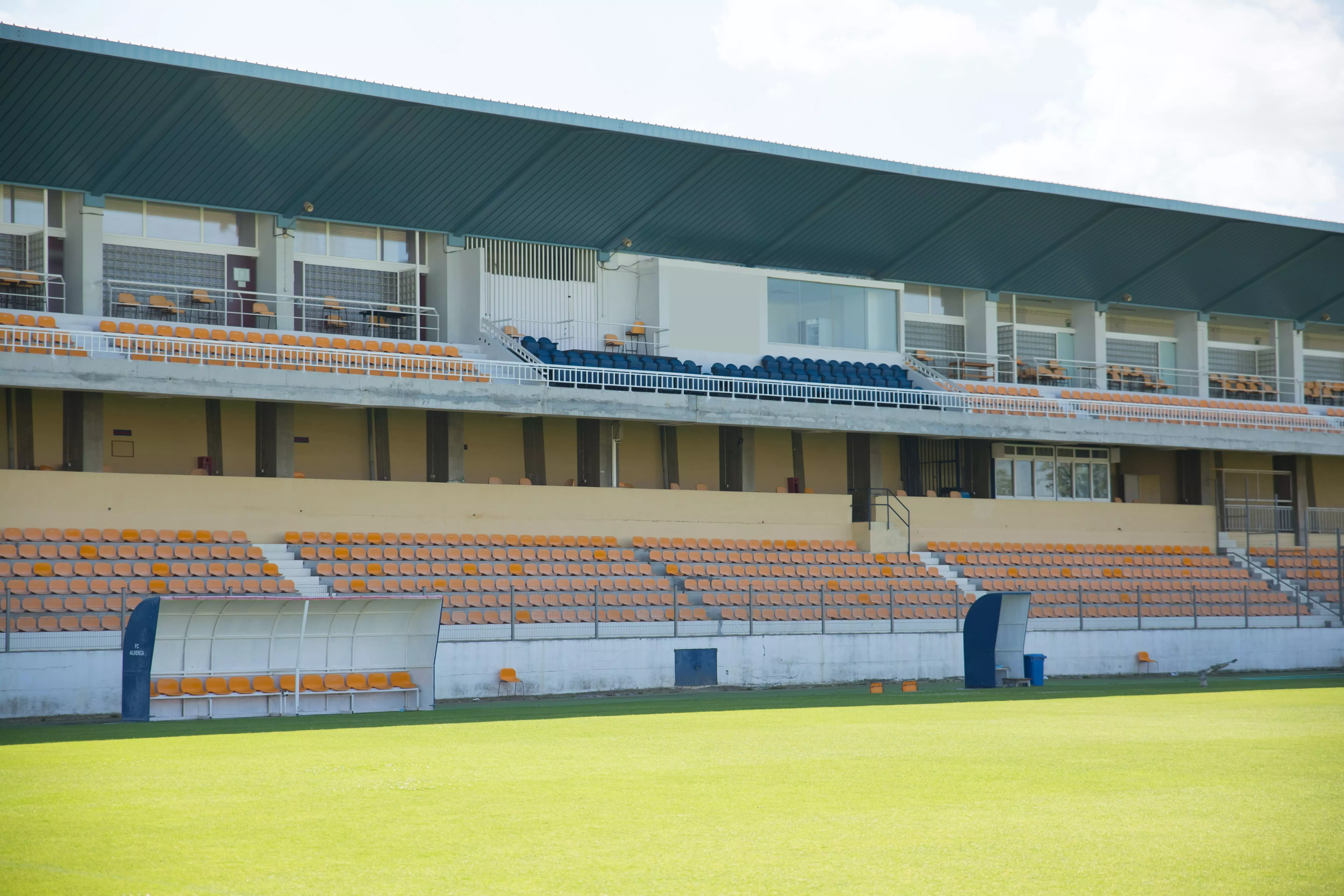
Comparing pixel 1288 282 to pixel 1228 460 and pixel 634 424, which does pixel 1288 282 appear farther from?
pixel 634 424

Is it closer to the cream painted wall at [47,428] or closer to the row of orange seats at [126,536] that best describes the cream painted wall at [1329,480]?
the row of orange seats at [126,536]

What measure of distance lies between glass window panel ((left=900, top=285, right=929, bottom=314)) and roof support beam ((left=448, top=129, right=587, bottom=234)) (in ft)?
44.8

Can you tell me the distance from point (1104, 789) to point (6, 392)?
80.8 ft

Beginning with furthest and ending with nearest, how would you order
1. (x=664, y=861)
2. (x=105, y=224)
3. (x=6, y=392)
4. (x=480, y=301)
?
(x=480, y=301)
(x=105, y=224)
(x=6, y=392)
(x=664, y=861)

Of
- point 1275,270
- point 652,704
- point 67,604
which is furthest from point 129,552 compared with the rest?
point 1275,270

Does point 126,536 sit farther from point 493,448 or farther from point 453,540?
point 493,448

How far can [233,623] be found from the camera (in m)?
19.9

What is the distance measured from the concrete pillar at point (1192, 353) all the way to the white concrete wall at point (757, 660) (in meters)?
13.7

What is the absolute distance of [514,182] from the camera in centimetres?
3294

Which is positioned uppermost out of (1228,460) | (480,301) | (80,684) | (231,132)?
(231,132)

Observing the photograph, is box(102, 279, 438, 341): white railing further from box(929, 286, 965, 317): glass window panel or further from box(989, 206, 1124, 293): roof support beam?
box(989, 206, 1124, 293): roof support beam

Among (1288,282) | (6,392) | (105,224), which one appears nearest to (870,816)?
(6,392)

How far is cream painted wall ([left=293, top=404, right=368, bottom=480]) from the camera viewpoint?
31.7 m

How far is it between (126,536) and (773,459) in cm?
1785
